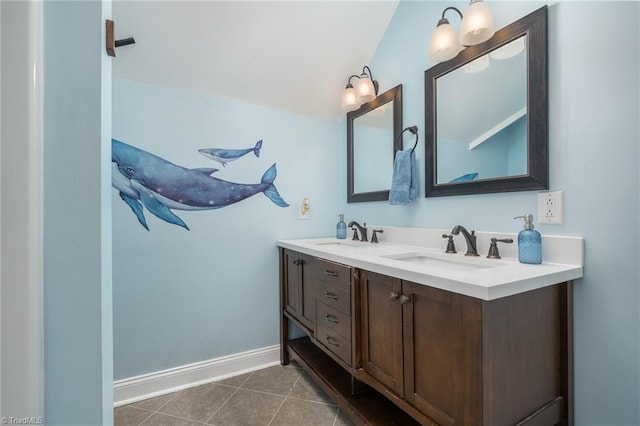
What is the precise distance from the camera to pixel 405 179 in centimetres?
163

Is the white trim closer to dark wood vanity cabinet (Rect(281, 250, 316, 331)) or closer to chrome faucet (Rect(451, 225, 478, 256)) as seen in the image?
dark wood vanity cabinet (Rect(281, 250, 316, 331))

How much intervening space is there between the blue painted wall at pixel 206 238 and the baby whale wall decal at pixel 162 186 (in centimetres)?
4

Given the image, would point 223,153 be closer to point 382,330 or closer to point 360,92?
point 360,92

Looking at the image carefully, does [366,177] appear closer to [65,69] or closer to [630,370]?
[630,370]

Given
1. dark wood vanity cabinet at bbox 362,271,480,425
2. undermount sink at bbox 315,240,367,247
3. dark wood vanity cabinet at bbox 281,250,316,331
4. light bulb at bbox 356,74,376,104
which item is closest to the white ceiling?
light bulb at bbox 356,74,376,104

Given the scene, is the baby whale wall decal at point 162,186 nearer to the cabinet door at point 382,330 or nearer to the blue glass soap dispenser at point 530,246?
the cabinet door at point 382,330

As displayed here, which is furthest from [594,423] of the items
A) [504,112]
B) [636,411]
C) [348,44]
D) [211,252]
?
[348,44]

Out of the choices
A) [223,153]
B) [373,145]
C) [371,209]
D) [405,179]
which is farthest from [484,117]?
[223,153]

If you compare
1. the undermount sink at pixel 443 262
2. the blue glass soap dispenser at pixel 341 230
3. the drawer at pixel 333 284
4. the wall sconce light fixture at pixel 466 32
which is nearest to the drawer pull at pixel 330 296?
the drawer at pixel 333 284

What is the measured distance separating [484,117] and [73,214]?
1.56m

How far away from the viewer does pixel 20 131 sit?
47 centimetres

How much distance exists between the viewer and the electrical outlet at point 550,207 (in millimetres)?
1057

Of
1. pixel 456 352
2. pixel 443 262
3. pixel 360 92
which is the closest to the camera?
pixel 456 352

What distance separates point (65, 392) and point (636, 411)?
156 centimetres
